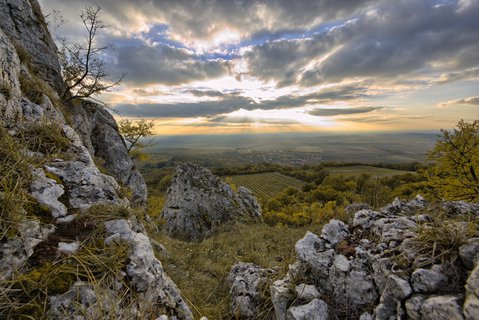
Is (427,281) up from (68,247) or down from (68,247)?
down

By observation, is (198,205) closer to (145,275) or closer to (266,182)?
(145,275)

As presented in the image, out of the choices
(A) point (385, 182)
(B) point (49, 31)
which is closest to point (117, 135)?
(B) point (49, 31)

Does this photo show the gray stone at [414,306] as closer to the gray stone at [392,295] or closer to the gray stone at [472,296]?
the gray stone at [392,295]

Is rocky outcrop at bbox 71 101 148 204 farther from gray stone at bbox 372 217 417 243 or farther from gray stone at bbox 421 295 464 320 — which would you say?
gray stone at bbox 421 295 464 320

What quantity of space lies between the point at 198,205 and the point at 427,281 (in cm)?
1457

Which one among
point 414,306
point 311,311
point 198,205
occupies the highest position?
point 414,306

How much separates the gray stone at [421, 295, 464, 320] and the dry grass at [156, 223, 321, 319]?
2.94 meters

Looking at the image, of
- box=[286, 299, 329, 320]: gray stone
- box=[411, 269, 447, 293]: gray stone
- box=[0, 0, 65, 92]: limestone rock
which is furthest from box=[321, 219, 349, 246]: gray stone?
box=[0, 0, 65, 92]: limestone rock

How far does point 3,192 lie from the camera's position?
9.56 feet

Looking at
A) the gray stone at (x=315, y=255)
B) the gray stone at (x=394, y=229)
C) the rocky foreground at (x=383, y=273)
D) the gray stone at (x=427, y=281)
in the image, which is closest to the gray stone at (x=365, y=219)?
the rocky foreground at (x=383, y=273)

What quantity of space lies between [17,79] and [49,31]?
11.4m

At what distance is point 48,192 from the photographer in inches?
144

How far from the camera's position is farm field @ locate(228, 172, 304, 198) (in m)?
78.4

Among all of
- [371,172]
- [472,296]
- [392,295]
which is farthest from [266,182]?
[472,296]
